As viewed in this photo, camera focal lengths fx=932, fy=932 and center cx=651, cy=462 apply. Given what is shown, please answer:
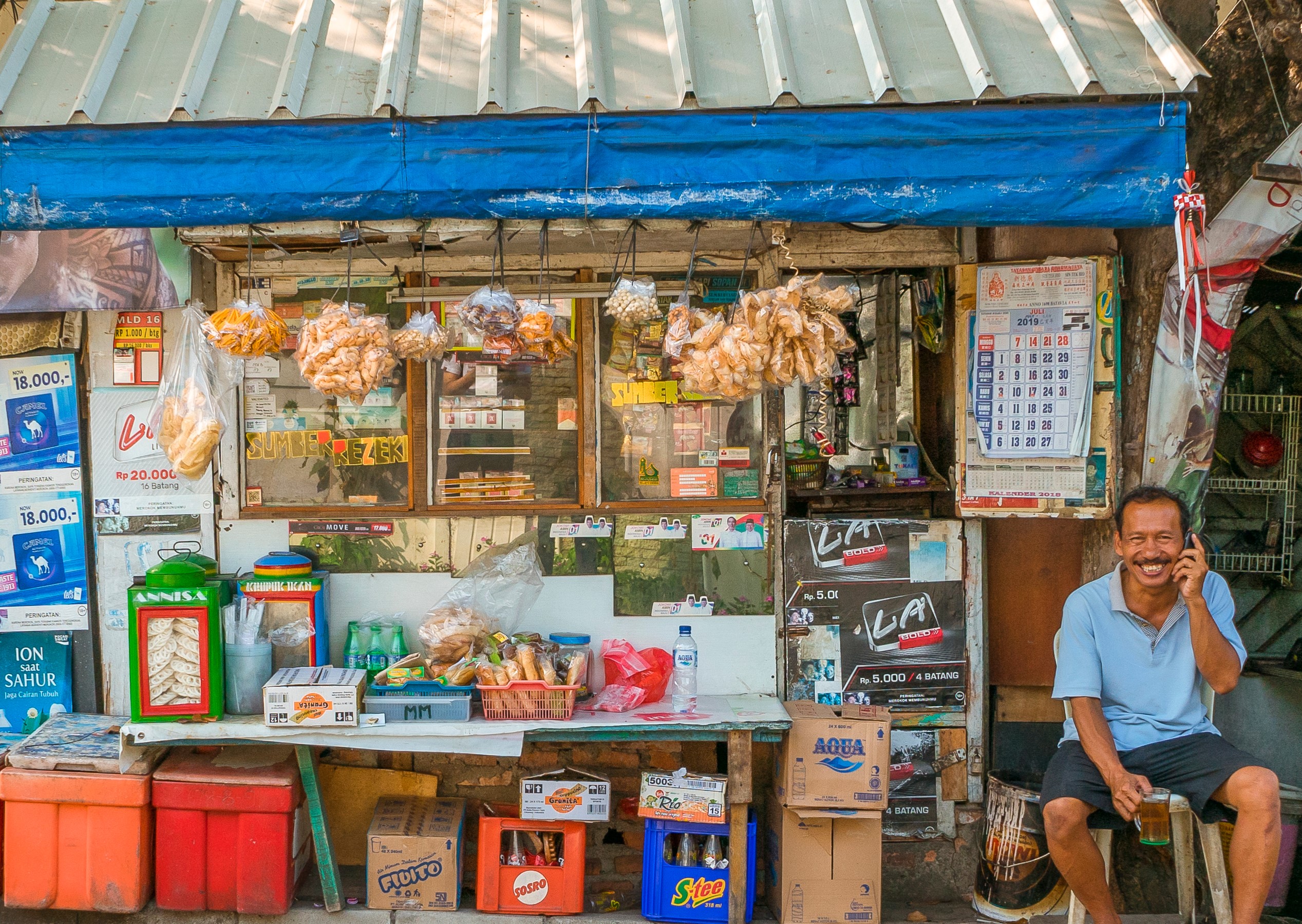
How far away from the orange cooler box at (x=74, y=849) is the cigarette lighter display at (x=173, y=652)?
352 millimetres

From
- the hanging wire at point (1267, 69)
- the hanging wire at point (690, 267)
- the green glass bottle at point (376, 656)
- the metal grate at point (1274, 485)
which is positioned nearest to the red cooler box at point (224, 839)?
the green glass bottle at point (376, 656)

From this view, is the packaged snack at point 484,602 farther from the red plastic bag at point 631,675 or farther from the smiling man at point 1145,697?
the smiling man at point 1145,697

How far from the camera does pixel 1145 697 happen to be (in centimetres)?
363

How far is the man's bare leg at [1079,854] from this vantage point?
11.2 ft

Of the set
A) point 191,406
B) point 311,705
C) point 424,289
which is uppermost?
point 424,289

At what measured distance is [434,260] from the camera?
4.81 metres

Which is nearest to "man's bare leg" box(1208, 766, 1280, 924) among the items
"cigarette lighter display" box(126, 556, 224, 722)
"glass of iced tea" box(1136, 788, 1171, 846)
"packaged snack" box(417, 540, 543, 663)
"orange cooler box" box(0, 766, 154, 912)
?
"glass of iced tea" box(1136, 788, 1171, 846)

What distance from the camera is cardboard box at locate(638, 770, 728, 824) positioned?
4305mm

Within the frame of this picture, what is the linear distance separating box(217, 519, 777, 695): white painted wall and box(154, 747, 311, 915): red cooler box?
0.80 meters

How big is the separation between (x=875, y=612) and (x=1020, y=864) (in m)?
1.32

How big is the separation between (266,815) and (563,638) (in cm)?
157

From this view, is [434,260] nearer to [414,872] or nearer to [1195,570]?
[414,872]

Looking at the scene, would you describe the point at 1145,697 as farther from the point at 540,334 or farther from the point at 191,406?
the point at 191,406

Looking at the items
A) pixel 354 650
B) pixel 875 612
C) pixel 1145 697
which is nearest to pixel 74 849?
pixel 354 650
